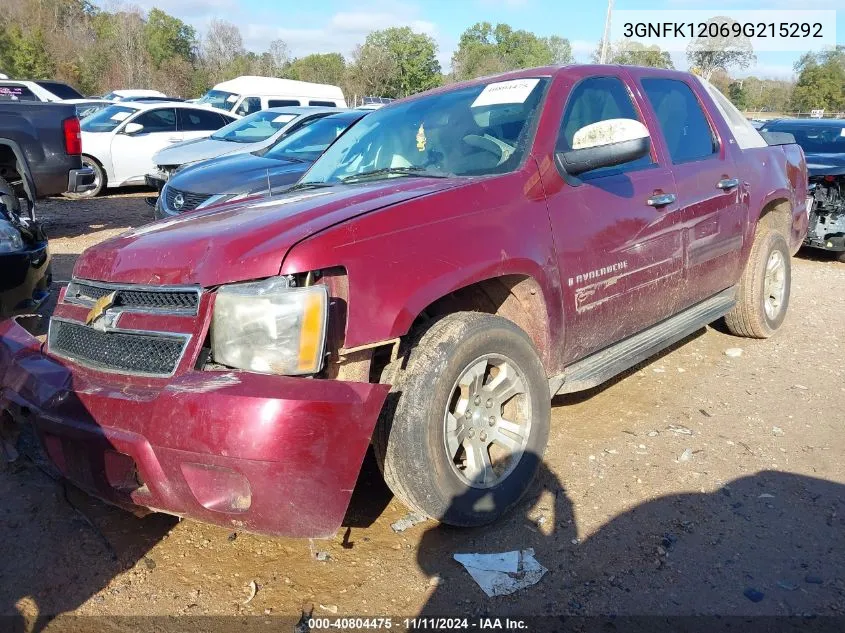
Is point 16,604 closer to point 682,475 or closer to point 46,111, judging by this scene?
point 682,475

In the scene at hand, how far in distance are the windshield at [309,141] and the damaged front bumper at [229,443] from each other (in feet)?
19.1

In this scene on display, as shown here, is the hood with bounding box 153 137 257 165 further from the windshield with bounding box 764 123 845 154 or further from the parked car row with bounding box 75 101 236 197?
the windshield with bounding box 764 123 845 154

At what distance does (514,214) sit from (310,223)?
886 millimetres

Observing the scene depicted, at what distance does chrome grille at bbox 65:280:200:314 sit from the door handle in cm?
228

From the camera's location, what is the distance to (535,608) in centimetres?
239

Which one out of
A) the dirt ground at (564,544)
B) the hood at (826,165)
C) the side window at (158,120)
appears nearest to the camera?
the dirt ground at (564,544)

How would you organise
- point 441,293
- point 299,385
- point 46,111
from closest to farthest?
point 299,385 < point 441,293 < point 46,111

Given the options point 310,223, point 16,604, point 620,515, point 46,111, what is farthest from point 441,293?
point 46,111

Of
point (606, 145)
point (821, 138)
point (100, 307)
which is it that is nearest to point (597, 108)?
point (606, 145)

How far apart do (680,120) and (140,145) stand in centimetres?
1027

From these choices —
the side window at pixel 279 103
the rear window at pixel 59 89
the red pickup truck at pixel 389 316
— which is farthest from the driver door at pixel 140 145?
the red pickup truck at pixel 389 316

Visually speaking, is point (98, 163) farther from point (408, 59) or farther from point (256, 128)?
point (408, 59)

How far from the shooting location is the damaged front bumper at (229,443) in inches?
81.6

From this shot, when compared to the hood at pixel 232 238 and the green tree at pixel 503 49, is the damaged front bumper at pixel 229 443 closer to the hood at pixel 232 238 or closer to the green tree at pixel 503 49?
the hood at pixel 232 238
